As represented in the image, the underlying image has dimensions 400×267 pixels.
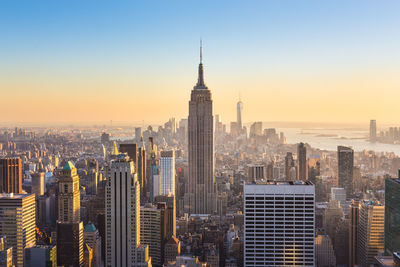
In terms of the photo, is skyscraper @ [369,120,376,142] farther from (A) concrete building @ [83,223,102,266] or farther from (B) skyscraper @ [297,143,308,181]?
(A) concrete building @ [83,223,102,266]

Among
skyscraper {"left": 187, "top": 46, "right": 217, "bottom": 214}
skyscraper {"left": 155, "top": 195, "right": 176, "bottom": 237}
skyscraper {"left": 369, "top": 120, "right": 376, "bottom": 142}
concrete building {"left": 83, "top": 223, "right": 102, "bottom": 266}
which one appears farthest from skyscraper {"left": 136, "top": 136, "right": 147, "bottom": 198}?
skyscraper {"left": 369, "top": 120, "right": 376, "bottom": 142}

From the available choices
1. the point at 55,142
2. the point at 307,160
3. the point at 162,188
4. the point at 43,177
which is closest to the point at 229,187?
the point at 162,188

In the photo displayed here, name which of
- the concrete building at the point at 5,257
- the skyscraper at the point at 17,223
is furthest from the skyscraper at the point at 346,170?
the concrete building at the point at 5,257

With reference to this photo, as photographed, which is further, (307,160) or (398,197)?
(307,160)

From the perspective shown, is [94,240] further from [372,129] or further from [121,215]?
[372,129]

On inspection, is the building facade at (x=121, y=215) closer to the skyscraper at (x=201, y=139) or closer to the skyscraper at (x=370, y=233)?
the skyscraper at (x=370, y=233)

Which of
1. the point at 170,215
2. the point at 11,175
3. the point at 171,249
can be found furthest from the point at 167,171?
the point at 171,249

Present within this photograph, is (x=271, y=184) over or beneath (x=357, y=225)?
over

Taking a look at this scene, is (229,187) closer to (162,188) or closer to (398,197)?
(162,188)
